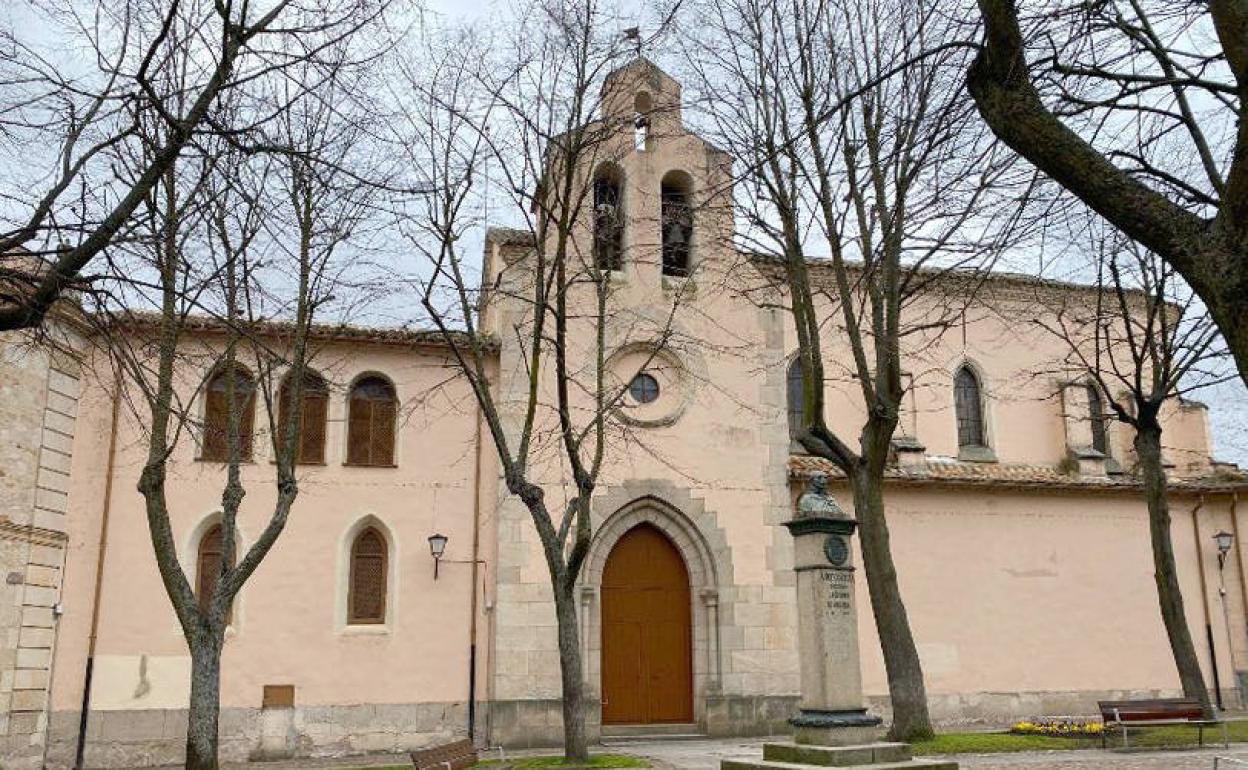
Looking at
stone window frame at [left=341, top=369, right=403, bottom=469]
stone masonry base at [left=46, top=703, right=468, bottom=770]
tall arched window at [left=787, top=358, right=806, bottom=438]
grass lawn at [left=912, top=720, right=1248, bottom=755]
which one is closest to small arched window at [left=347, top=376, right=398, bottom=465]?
stone window frame at [left=341, top=369, right=403, bottom=469]

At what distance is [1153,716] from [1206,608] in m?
7.62

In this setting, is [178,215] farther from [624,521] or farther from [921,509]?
[921,509]

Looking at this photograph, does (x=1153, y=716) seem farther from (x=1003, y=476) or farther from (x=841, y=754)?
(x=841, y=754)

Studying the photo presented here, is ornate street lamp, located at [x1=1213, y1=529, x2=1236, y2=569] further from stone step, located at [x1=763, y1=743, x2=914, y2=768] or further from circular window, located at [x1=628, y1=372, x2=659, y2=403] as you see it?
stone step, located at [x1=763, y1=743, x2=914, y2=768]

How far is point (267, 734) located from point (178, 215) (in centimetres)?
983

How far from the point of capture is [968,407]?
79.9 ft

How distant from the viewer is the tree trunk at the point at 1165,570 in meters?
17.6

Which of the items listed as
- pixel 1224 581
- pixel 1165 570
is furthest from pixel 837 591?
pixel 1224 581

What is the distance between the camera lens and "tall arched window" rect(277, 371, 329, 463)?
1847cm

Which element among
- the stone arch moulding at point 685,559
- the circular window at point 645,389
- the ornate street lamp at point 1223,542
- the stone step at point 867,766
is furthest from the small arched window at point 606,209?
the ornate street lamp at point 1223,542

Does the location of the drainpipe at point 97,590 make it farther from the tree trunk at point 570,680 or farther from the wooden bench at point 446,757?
the tree trunk at point 570,680

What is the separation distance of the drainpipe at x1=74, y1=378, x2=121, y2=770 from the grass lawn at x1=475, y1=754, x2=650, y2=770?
6.52 m

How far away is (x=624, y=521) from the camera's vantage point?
18.9 metres

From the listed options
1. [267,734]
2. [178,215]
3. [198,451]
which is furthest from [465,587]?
[178,215]
